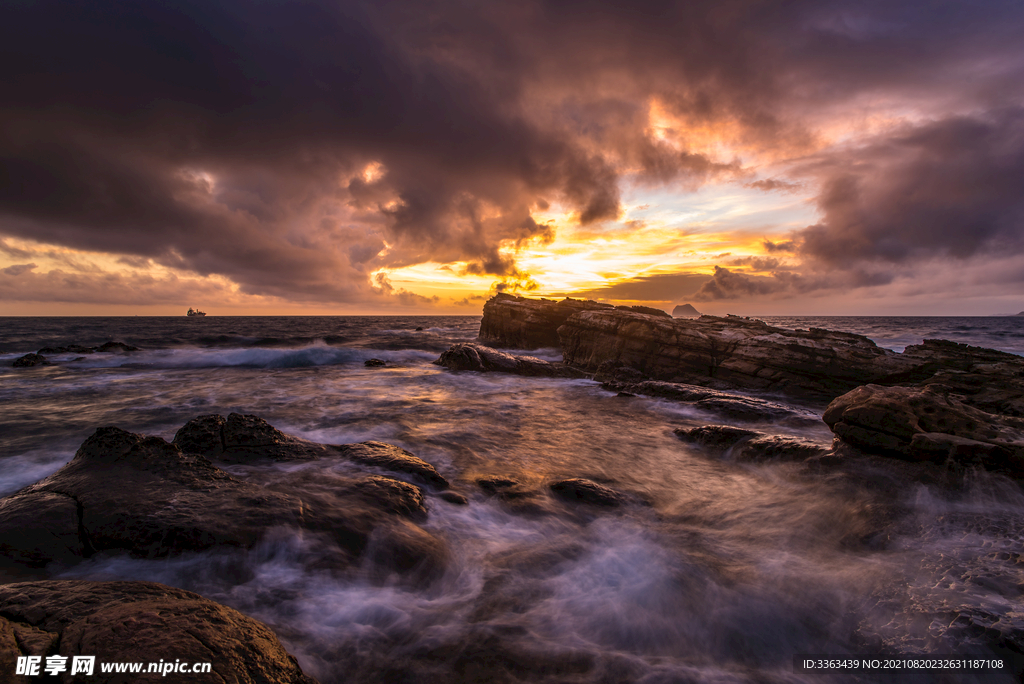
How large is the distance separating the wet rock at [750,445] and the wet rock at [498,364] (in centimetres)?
962

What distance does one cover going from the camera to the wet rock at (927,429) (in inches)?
229

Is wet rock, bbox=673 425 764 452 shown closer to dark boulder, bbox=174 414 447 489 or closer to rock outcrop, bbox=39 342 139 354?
dark boulder, bbox=174 414 447 489

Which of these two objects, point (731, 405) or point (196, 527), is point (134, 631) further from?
point (731, 405)

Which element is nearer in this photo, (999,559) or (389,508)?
(999,559)

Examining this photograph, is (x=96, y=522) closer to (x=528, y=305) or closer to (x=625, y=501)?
(x=625, y=501)

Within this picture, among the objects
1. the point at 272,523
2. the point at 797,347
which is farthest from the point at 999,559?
the point at 797,347

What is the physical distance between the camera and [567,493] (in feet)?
20.6

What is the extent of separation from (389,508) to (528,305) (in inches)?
1003

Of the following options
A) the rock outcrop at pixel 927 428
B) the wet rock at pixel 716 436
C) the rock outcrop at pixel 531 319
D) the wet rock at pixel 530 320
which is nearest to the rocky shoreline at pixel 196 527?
the wet rock at pixel 716 436

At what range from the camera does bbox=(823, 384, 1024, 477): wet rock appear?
5812 millimetres

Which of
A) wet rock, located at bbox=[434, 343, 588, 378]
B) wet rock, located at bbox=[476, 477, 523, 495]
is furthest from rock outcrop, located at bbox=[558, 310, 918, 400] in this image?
wet rock, located at bbox=[476, 477, 523, 495]

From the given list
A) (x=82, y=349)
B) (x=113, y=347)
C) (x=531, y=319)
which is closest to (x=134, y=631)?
(x=531, y=319)

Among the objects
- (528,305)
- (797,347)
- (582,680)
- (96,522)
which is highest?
(528,305)

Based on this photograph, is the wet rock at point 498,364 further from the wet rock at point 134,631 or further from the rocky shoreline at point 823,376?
the wet rock at point 134,631
